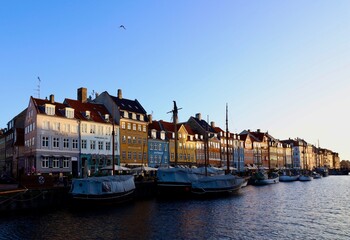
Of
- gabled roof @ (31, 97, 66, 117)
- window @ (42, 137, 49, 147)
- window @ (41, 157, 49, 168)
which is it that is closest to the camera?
window @ (41, 157, 49, 168)

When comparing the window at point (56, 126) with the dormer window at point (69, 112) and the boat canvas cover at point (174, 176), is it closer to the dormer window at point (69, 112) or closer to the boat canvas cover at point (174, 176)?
the dormer window at point (69, 112)

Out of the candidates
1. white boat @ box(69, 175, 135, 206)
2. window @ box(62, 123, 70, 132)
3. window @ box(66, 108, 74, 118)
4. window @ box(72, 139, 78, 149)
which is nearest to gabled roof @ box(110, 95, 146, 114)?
window @ box(66, 108, 74, 118)

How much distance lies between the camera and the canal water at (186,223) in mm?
28188

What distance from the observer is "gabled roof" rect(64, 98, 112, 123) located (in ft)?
233

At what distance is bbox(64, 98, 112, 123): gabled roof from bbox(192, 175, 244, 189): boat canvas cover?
26.0 m

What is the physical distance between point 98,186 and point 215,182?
68.8ft

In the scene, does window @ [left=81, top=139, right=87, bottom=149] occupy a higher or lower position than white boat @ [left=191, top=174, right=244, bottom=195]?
higher

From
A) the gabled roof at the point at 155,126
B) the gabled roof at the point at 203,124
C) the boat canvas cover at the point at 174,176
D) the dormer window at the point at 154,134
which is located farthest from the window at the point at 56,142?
the gabled roof at the point at 203,124

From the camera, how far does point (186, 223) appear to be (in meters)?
33.2

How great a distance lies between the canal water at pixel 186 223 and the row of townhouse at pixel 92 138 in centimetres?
1527

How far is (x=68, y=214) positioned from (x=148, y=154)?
4782cm

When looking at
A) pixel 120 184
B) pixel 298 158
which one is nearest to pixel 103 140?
pixel 120 184

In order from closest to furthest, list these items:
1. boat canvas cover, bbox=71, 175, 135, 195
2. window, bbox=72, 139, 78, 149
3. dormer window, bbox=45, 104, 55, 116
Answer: boat canvas cover, bbox=71, 175, 135, 195
dormer window, bbox=45, 104, 55, 116
window, bbox=72, 139, 78, 149

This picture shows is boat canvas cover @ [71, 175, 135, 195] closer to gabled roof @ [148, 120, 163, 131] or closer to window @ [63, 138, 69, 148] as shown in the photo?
window @ [63, 138, 69, 148]
